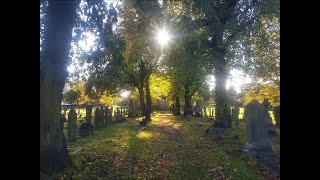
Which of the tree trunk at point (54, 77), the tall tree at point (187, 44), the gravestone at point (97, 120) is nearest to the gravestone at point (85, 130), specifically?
the gravestone at point (97, 120)

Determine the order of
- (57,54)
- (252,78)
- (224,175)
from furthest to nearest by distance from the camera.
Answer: (252,78) → (57,54) → (224,175)

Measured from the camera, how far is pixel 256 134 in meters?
12.0

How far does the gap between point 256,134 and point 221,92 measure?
8.92 metres

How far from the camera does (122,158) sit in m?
11.6

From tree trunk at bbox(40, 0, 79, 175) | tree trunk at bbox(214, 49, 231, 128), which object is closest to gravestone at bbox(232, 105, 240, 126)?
tree trunk at bbox(214, 49, 231, 128)

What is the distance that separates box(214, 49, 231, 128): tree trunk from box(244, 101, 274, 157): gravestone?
5.17 meters

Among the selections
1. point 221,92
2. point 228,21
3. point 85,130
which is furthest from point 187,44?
point 85,130

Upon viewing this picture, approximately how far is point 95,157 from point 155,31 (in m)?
10.2

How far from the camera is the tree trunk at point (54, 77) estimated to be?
365 inches

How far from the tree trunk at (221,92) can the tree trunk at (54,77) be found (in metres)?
10.8

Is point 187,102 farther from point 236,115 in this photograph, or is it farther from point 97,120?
point 97,120

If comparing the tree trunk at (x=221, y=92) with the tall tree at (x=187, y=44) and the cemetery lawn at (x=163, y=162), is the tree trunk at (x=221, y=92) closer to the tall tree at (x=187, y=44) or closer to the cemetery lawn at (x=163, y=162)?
the tall tree at (x=187, y=44)
